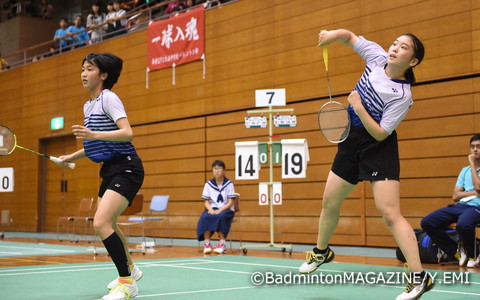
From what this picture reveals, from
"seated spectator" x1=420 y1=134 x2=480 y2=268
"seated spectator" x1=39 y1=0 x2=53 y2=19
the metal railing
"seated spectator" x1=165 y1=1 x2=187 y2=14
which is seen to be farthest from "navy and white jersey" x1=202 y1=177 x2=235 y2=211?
"seated spectator" x1=39 y1=0 x2=53 y2=19

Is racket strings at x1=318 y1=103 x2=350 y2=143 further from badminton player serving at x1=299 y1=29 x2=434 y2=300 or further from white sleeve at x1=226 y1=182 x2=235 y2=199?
white sleeve at x1=226 y1=182 x2=235 y2=199

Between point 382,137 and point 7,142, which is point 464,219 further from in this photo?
point 7,142

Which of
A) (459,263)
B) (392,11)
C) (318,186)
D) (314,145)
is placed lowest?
(459,263)

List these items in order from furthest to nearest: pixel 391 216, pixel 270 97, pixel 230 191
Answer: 1. pixel 230 191
2. pixel 270 97
3. pixel 391 216

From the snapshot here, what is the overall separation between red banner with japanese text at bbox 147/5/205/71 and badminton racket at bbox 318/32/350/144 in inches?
312

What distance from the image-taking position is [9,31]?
18.1 m

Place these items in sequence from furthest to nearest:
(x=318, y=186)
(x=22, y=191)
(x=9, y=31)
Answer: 1. (x=9, y=31)
2. (x=22, y=191)
3. (x=318, y=186)

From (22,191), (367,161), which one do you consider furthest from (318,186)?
(22,191)

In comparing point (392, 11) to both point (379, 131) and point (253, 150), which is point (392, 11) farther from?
point (379, 131)

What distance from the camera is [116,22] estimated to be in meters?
13.7

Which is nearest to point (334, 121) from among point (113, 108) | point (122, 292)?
point (113, 108)

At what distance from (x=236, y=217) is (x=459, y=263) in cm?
517

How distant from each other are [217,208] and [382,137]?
209 inches

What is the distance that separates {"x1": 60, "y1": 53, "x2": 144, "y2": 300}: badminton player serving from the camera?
11.9 feet
